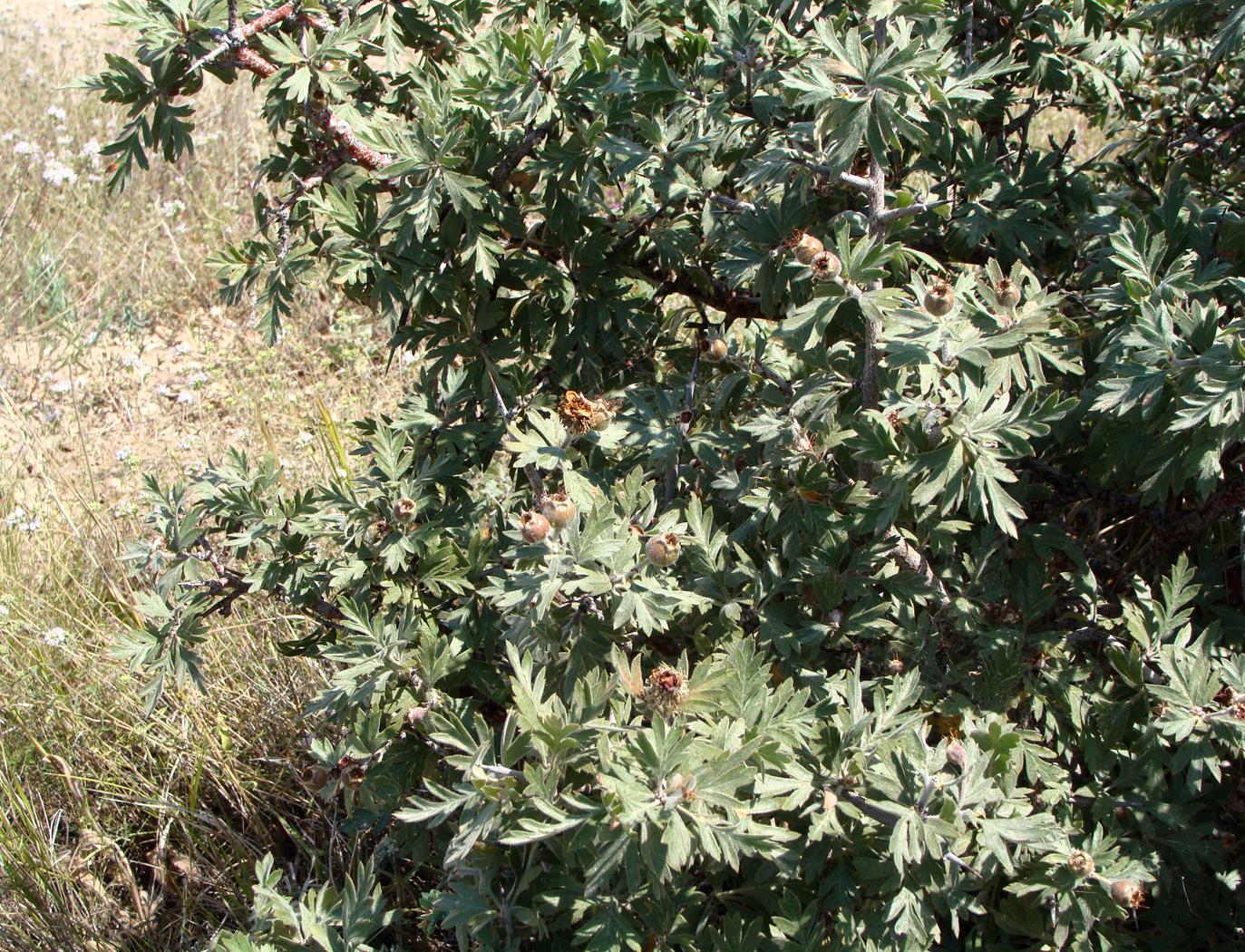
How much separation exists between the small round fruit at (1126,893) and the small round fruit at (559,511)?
100cm

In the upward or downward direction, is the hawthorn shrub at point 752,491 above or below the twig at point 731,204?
below

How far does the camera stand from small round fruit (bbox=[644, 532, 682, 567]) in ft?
5.65

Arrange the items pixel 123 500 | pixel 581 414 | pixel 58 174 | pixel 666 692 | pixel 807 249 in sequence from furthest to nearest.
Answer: pixel 58 174 → pixel 123 500 → pixel 581 414 → pixel 807 249 → pixel 666 692

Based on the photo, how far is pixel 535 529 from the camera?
169 cm

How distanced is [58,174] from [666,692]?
518 cm

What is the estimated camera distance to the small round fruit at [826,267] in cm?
173

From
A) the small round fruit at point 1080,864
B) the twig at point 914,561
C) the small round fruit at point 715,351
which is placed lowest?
the small round fruit at point 1080,864

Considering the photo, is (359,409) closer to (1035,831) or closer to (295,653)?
(295,653)

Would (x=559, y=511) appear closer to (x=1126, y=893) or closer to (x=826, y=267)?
(x=826, y=267)

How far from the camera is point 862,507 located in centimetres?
196

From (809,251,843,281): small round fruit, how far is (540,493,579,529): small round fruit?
52cm

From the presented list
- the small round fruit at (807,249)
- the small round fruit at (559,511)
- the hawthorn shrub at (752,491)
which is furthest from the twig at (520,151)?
→ the small round fruit at (559,511)

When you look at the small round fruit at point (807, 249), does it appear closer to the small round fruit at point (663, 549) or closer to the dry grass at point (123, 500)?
the small round fruit at point (663, 549)

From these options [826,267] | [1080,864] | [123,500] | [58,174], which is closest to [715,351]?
[826,267]
